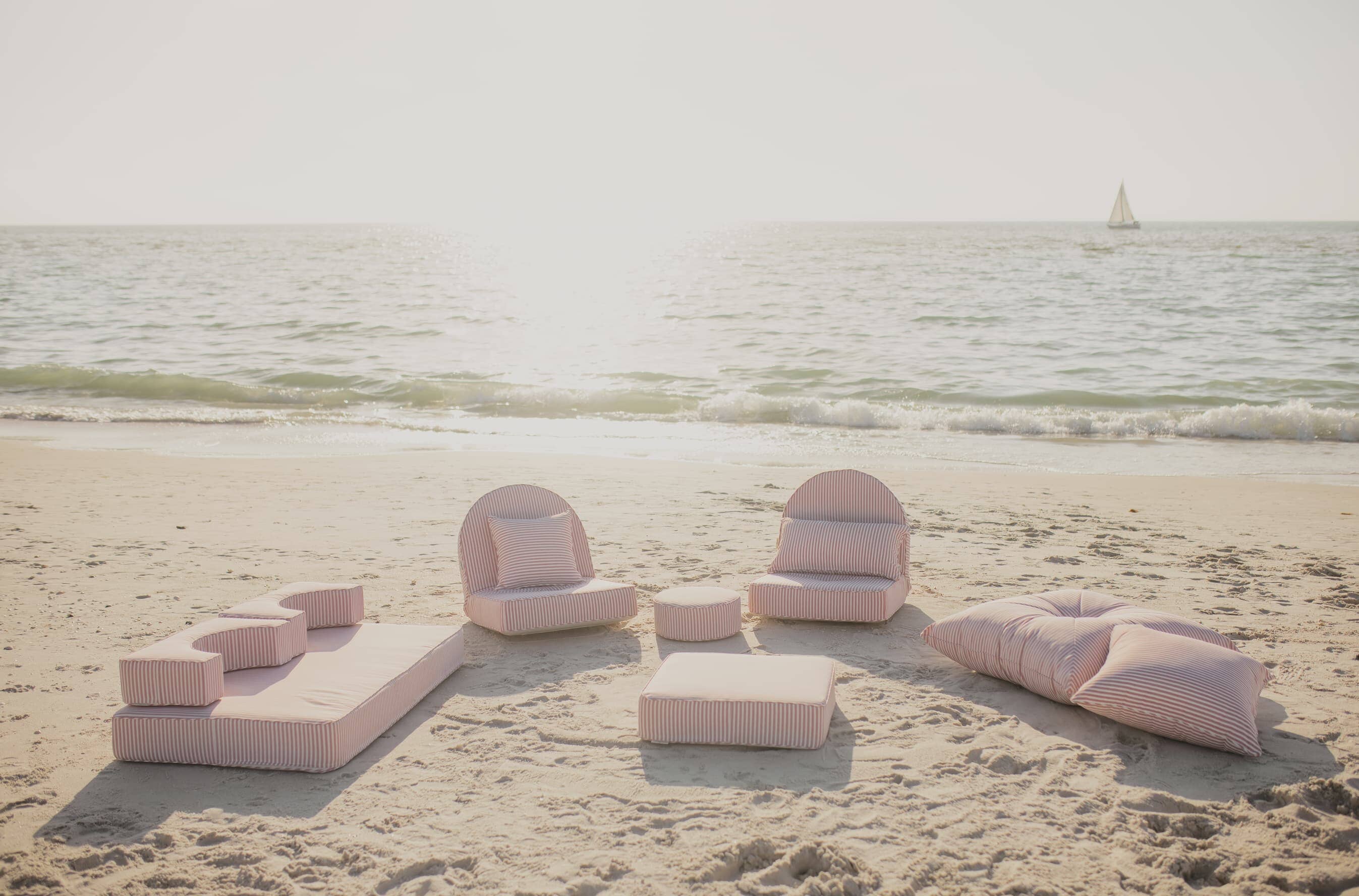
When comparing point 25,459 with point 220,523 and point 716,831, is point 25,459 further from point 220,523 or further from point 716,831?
point 716,831

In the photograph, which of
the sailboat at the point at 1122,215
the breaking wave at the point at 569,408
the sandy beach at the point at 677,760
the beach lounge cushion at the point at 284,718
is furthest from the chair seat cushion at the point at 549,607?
the sailboat at the point at 1122,215

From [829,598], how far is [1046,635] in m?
1.49

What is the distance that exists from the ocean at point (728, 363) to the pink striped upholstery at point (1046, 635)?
715 cm

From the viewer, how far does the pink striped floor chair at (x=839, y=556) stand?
6.35 meters

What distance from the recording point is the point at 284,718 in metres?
4.32

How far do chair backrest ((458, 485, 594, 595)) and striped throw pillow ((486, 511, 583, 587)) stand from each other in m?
0.05

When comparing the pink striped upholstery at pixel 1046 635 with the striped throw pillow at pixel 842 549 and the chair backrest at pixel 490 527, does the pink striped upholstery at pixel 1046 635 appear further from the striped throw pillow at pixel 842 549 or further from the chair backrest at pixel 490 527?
the chair backrest at pixel 490 527

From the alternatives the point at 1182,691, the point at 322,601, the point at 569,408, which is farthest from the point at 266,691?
the point at 569,408

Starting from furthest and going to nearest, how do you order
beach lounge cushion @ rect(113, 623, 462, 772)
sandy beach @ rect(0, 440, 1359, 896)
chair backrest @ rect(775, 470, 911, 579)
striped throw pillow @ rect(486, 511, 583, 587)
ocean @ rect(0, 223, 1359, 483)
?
ocean @ rect(0, 223, 1359, 483) → chair backrest @ rect(775, 470, 911, 579) → striped throw pillow @ rect(486, 511, 583, 587) → beach lounge cushion @ rect(113, 623, 462, 772) → sandy beach @ rect(0, 440, 1359, 896)

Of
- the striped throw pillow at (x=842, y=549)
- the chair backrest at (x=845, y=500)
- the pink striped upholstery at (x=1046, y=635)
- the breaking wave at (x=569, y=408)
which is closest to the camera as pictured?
the pink striped upholstery at (x=1046, y=635)

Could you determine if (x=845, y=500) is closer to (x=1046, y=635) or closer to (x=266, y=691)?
(x=1046, y=635)

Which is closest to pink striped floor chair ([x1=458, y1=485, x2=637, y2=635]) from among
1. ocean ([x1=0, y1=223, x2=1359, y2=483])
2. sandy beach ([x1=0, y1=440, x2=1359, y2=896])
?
sandy beach ([x1=0, y1=440, x2=1359, y2=896])

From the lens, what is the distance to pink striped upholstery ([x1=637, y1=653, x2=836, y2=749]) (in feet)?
14.9

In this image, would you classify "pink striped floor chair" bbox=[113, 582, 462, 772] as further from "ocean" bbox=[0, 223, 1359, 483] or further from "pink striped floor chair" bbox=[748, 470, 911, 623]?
"ocean" bbox=[0, 223, 1359, 483]
